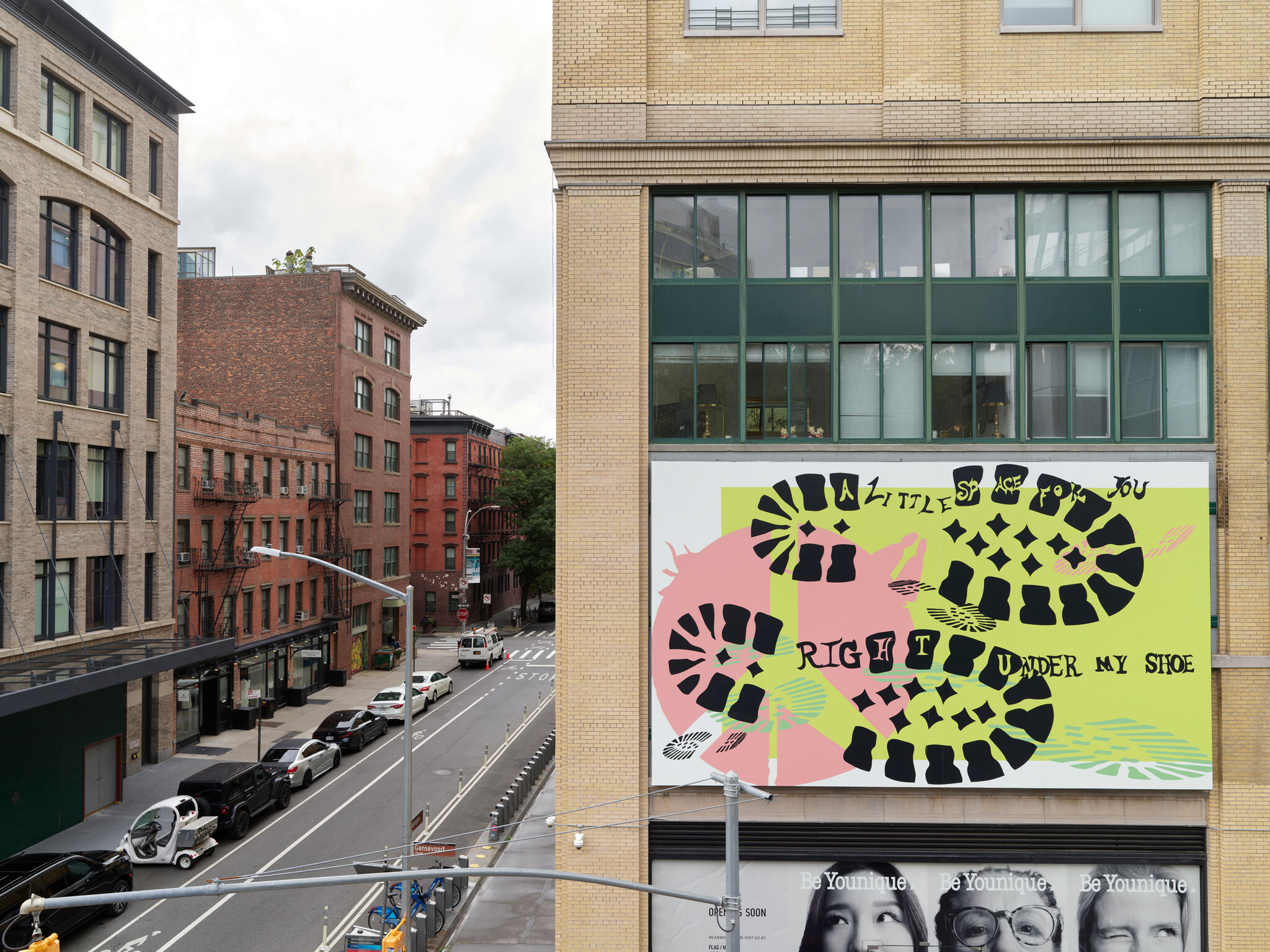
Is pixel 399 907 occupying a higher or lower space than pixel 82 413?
lower

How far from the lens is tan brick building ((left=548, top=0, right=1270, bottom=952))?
14.6 m

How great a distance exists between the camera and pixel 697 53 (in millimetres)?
15523

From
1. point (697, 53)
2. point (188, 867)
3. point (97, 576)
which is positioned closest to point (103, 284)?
point (97, 576)

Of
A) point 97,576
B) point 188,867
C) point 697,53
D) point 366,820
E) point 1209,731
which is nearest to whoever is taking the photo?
point 1209,731

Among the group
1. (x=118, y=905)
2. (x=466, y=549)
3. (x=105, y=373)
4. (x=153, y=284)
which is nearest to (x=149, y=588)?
(x=105, y=373)

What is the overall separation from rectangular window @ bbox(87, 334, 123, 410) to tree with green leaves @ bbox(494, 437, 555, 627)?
37046 mm

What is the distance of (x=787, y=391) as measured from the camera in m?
15.3

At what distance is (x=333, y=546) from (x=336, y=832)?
2405 cm

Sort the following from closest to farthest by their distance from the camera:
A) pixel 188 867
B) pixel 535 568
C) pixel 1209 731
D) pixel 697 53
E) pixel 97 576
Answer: pixel 1209 731 < pixel 697 53 < pixel 188 867 < pixel 97 576 < pixel 535 568

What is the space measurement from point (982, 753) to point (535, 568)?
5572cm

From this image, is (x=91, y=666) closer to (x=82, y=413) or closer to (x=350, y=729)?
(x=82, y=413)

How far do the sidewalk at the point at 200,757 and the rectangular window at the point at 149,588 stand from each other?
222 inches

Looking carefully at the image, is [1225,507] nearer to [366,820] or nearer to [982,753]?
[982,753]

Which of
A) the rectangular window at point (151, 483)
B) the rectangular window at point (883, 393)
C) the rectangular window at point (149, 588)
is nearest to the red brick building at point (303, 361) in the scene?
the rectangular window at point (151, 483)
